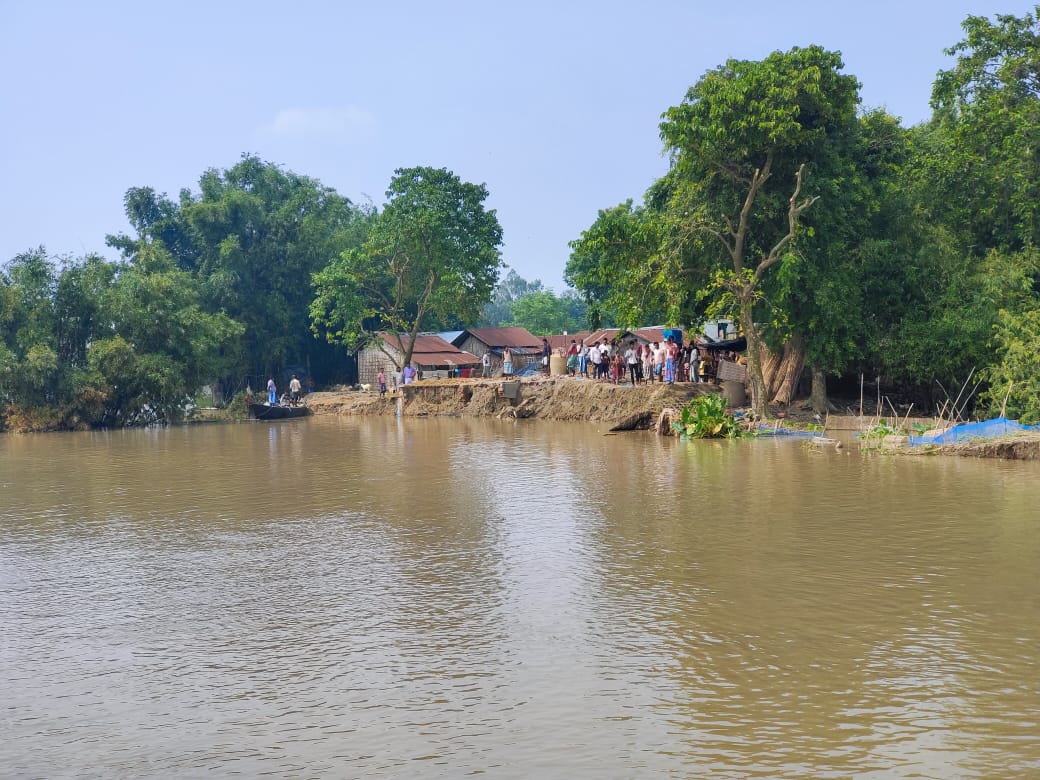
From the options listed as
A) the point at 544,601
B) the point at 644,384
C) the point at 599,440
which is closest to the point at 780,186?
the point at 644,384

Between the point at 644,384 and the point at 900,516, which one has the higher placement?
the point at 644,384

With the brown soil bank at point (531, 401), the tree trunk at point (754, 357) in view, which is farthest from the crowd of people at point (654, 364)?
the tree trunk at point (754, 357)

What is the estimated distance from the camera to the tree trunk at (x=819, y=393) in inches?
1186

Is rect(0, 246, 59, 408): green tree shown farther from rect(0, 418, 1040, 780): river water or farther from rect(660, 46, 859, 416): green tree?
rect(660, 46, 859, 416): green tree

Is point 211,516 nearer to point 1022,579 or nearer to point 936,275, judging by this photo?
point 1022,579

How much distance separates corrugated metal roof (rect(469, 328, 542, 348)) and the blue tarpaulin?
1599 inches

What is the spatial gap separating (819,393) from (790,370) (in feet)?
5.06

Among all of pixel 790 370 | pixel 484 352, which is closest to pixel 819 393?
pixel 790 370

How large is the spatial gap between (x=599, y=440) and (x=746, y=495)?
450 inches

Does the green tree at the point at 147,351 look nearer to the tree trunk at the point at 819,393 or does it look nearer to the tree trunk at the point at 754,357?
the tree trunk at the point at 754,357

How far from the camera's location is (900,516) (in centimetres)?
1328

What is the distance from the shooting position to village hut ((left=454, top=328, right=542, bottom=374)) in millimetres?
59188

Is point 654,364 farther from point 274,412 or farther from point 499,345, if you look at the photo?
point 499,345

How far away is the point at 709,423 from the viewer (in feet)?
85.0
